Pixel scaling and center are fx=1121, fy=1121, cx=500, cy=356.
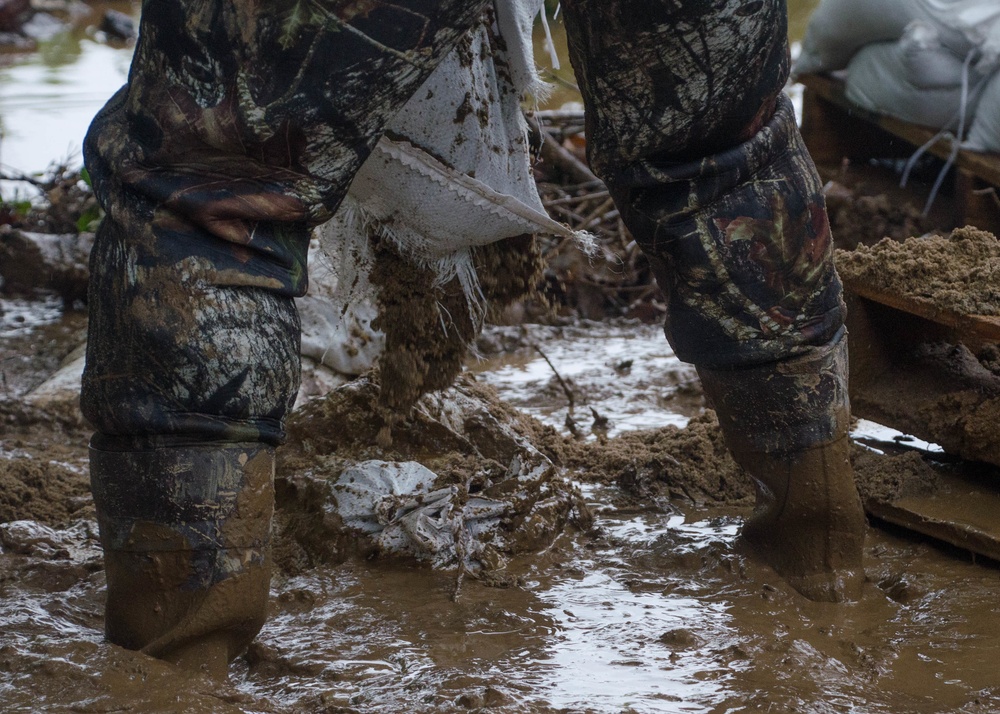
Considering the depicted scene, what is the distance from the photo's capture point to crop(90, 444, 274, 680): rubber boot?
133cm

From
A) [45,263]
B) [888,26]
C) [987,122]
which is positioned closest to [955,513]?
[987,122]

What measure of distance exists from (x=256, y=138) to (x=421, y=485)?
36.7 inches

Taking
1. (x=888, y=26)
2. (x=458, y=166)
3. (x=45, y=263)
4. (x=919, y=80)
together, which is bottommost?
(x=45, y=263)

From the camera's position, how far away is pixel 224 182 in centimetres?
127

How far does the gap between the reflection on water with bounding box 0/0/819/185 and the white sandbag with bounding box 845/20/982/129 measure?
130cm

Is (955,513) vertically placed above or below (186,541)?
below

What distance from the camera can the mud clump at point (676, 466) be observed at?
219 cm

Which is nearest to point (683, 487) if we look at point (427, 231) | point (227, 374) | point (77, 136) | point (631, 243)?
point (427, 231)

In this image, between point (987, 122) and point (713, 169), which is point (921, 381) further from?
point (987, 122)

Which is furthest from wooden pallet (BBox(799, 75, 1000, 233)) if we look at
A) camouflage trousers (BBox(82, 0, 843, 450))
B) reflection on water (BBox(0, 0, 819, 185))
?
camouflage trousers (BBox(82, 0, 843, 450))

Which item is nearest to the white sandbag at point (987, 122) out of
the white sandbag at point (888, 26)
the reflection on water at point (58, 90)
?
the white sandbag at point (888, 26)

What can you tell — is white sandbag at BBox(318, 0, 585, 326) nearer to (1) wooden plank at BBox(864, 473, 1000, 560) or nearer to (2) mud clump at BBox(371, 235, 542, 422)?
(2) mud clump at BBox(371, 235, 542, 422)

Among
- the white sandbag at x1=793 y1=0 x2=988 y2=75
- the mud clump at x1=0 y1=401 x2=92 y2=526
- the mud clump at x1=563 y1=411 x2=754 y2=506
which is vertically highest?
the white sandbag at x1=793 y1=0 x2=988 y2=75

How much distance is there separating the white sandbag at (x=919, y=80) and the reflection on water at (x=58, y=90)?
130 cm
